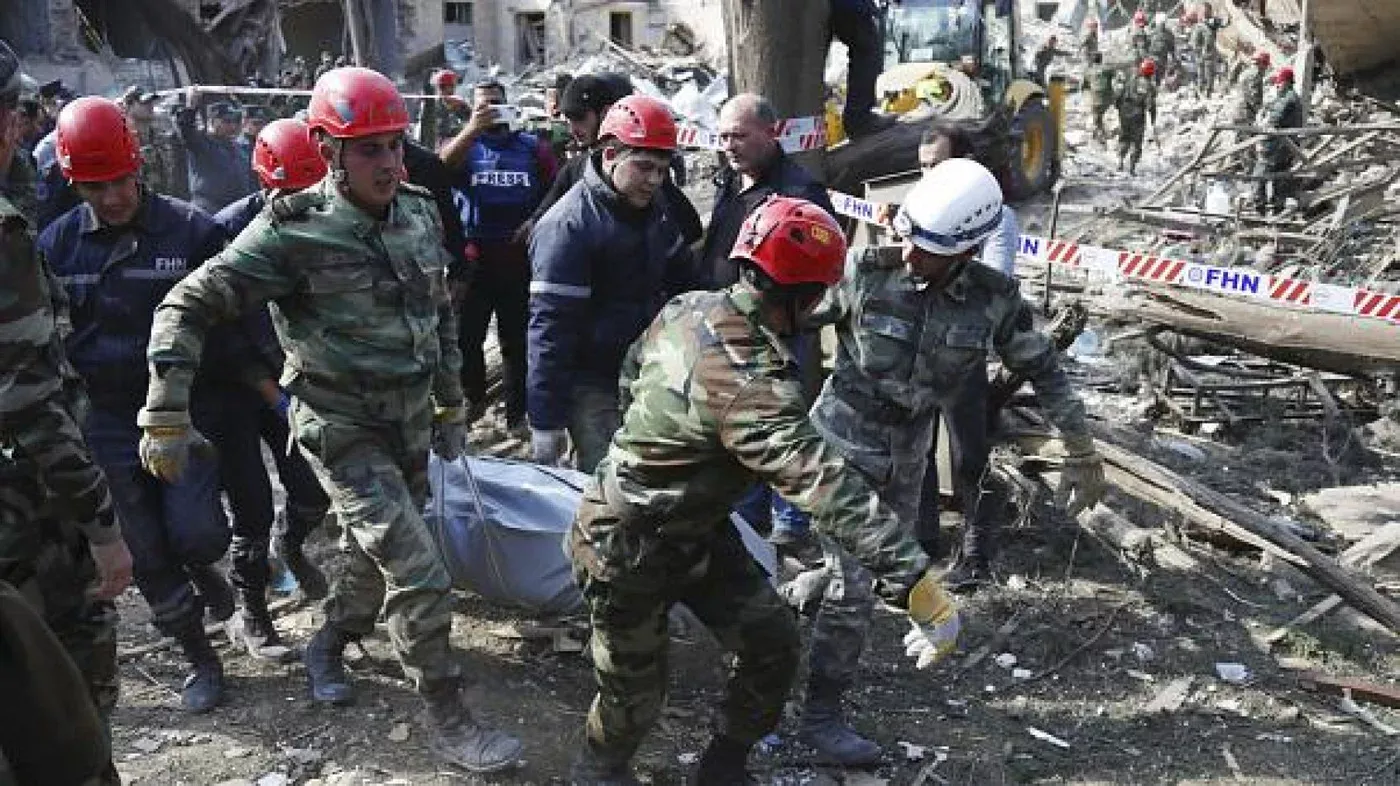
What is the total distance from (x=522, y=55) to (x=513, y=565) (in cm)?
3122

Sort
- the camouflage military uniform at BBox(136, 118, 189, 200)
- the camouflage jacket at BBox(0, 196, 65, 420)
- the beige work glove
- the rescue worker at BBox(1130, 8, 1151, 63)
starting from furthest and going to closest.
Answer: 1. the rescue worker at BBox(1130, 8, 1151, 63)
2. the camouflage military uniform at BBox(136, 118, 189, 200)
3. the beige work glove
4. the camouflage jacket at BBox(0, 196, 65, 420)

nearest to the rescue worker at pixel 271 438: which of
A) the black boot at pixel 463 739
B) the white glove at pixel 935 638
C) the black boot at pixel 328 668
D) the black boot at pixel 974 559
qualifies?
the black boot at pixel 328 668

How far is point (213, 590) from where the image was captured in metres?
4.48

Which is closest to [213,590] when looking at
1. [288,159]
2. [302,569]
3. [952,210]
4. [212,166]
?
[302,569]

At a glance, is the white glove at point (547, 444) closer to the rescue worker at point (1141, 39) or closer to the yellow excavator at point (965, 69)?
the yellow excavator at point (965, 69)

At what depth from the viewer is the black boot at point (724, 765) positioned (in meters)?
3.63

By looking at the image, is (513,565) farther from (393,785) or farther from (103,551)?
(103,551)

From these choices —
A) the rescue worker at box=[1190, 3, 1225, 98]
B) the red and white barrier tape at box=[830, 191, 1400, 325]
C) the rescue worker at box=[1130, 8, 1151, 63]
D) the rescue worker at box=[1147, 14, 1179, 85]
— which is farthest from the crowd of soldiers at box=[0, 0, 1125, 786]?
the rescue worker at box=[1190, 3, 1225, 98]

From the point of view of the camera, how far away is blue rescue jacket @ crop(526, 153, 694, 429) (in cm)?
431

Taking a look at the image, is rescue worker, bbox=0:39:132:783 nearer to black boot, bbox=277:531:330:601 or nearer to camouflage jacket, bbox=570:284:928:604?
→ camouflage jacket, bbox=570:284:928:604

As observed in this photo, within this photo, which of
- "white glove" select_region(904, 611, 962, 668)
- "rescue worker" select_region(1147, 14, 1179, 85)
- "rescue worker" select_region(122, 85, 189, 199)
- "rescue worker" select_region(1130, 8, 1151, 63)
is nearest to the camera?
"white glove" select_region(904, 611, 962, 668)

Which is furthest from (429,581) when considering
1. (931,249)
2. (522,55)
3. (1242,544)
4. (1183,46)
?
(522,55)

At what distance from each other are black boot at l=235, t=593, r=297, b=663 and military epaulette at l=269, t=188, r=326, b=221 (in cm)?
156

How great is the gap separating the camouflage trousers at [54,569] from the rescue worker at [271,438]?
1.28 meters
